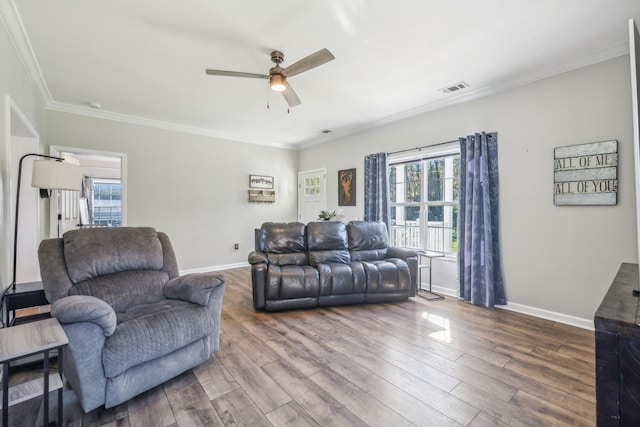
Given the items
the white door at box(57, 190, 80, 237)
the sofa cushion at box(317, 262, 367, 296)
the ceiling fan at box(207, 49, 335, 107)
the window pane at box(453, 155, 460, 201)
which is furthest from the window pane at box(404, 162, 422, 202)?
the white door at box(57, 190, 80, 237)

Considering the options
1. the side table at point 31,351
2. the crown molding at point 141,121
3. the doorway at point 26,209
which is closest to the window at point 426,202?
the crown molding at point 141,121

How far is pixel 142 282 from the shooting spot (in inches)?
87.0

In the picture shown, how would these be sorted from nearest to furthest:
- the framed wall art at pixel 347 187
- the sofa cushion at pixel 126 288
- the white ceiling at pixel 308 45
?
the sofa cushion at pixel 126 288 < the white ceiling at pixel 308 45 < the framed wall art at pixel 347 187

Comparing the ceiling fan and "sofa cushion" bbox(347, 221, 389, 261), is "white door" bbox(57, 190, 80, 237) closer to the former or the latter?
the ceiling fan

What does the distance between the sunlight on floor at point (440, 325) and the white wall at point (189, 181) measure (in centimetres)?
385

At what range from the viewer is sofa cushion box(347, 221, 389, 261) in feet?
12.8

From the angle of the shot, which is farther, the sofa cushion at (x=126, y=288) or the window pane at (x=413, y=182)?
the window pane at (x=413, y=182)

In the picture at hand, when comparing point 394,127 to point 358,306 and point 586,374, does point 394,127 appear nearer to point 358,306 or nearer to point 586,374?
point 358,306

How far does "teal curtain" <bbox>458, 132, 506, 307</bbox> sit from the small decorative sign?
604 millimetres

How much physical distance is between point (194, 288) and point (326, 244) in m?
1.99

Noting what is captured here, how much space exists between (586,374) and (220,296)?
2.73 meters

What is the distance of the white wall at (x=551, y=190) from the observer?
2566 mm

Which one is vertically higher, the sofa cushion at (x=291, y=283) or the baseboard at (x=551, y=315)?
the sofa cushion at (x=291, y=283)

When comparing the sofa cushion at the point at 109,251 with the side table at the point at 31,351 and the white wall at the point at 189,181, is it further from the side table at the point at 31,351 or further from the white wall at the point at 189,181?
the white wall at the point at 189,181
